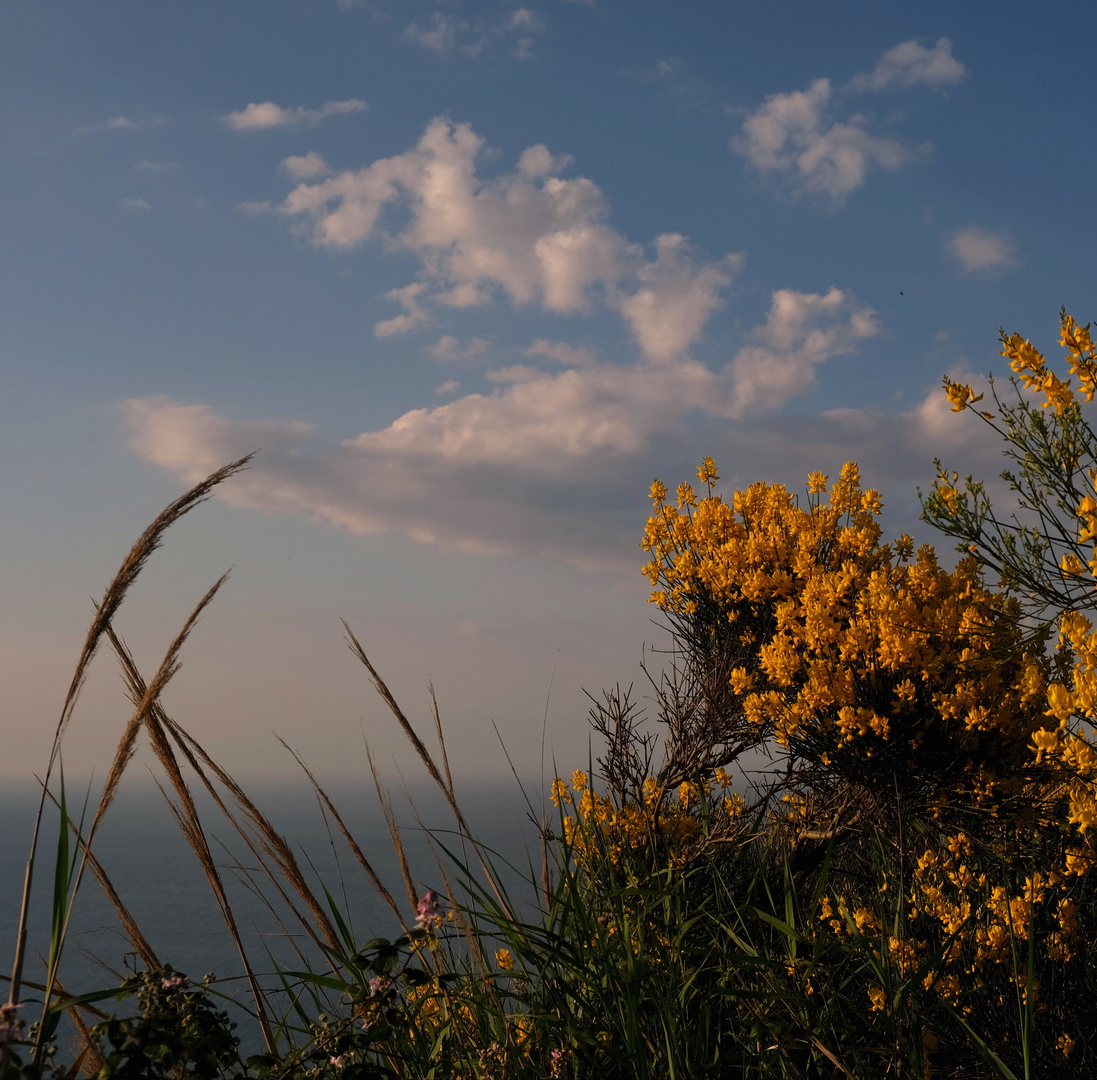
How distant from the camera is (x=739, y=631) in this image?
532 cm

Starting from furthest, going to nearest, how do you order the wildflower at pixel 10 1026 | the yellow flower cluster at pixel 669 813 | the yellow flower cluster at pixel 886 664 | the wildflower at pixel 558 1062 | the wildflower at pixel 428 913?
the yellow flower cluster at pixel 669 813
the yellow flower cluster at pixel 886 664
the wildflower at pixel 558 1062
the wildflower at pixel 428 913
the wildflower at pixel 10 1026

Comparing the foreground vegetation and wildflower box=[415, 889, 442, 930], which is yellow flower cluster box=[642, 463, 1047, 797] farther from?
wildflower box=[415, 889, 442, 930]

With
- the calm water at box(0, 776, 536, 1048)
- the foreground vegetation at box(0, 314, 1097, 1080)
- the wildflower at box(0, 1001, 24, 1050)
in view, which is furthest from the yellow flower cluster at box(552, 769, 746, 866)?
the wildflower at box(0, 1001, 24, 1050)

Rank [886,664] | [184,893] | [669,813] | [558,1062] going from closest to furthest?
[558,1062], [886,664], [669,813], [184,893]

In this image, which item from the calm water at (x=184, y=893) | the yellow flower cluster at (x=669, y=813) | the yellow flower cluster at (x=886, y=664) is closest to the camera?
the yellow flower cluster at (x=886, y=664)

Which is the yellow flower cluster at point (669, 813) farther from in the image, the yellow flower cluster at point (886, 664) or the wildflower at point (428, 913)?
the wildflower at point (428, 913)

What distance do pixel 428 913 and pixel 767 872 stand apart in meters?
3.07

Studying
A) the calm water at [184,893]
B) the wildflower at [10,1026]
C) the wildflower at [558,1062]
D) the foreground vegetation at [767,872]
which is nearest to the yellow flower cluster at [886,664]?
the foreground vegetation at [767,872]

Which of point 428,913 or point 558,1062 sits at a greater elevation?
point 428,913

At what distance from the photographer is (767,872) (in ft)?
14.3

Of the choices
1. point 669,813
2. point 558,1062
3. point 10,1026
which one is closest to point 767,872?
point 669,813

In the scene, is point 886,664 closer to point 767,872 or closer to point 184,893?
A: point 767,872

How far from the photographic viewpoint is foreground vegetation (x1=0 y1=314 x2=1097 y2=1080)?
1810mm

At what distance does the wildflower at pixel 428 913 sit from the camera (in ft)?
5.82
